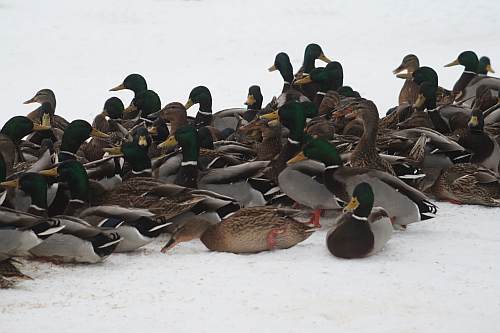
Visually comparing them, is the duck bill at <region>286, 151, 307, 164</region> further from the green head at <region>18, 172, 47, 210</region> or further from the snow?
the green head at <region>18, 172, 47, 210</region>

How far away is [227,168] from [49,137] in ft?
6.90

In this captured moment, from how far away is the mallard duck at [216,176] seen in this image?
22.7ft

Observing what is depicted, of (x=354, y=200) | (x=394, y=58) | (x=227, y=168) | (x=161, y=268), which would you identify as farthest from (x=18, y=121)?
(x=394, y=58)

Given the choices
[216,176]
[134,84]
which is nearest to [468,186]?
[216,176]

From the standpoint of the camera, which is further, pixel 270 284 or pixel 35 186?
pixel 35 186

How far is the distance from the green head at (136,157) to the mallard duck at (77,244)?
→ 142 centimetres

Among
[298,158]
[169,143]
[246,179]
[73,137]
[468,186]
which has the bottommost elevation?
[468,186]

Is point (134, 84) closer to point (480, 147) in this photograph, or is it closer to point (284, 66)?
point (284, 66)

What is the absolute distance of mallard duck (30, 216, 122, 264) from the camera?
18.6 feet

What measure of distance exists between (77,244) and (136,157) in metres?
1.54

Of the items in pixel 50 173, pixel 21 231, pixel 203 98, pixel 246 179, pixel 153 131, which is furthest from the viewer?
pixel 203 98

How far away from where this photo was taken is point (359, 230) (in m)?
5.77

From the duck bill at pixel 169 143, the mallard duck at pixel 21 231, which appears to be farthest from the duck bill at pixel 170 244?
the duck bill at pixel 169 143

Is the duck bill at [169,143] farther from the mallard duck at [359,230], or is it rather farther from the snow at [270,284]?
Answer: the mallard duck at [359,230]
